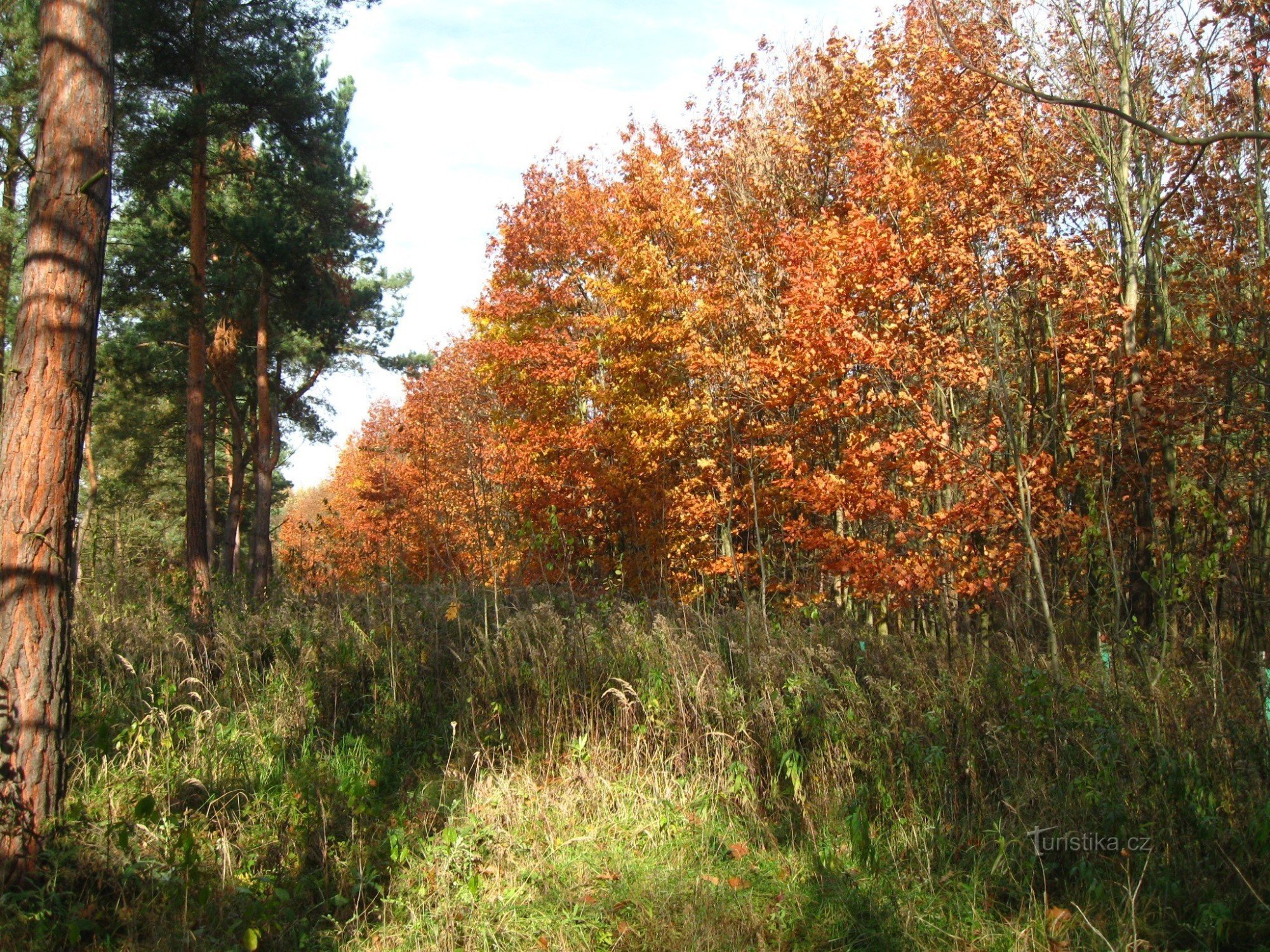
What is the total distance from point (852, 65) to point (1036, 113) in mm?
3823

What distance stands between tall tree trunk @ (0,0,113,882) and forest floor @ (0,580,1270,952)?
424 mm

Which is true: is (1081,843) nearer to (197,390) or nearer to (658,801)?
(658,801)

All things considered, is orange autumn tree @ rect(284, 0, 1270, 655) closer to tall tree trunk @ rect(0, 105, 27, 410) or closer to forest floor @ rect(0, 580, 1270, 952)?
forest floor @ rect(0, 580, 1270, 952)

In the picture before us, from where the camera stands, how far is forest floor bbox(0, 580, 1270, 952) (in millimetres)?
3896

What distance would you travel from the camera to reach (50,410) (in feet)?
15.1

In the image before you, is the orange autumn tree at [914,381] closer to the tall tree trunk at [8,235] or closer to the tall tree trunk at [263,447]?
the tall tree trunk at [263,447]

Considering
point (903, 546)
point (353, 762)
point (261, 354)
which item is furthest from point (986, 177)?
point (261, 354)

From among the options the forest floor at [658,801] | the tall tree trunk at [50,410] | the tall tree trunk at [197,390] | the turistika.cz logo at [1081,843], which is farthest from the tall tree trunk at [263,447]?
the turistika.cz logo at [1081,843]

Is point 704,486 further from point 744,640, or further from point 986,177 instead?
point 744,640

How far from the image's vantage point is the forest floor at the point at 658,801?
390 cm

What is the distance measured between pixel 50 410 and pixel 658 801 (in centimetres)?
380

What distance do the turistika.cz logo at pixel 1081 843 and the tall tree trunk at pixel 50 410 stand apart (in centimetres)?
453

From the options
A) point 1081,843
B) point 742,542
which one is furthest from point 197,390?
point 1081,843

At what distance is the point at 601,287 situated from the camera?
58.6ft
